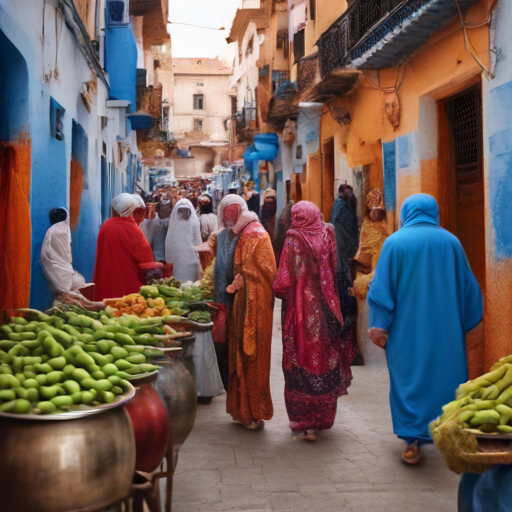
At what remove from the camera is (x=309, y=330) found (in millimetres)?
5012

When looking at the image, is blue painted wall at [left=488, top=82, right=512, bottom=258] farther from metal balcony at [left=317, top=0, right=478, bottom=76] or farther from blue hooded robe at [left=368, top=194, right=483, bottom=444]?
blue hooded robe at [left=368, top=194, right=483, bottom=444]

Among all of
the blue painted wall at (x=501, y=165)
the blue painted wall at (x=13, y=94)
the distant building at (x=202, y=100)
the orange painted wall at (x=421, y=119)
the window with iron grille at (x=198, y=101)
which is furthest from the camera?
the window with iron grille at (x=198, y=101)

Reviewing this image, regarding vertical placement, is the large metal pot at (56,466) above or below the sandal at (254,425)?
above

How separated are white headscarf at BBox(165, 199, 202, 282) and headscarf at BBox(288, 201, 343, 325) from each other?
4.13 meters

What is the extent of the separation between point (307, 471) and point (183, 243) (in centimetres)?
519

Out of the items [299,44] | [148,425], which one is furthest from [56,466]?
[299,44]

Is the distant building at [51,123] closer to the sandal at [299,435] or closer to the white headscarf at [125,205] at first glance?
the white headscarf at [125,205]

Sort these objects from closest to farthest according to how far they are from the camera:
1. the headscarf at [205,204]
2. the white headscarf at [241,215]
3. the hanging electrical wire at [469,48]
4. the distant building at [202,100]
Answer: the white headscarf at [241,215]
the hanging electrical wire at [469,48]
the headscarf at [205,204]
the distant building at [202,100]

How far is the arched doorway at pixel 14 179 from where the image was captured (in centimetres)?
503

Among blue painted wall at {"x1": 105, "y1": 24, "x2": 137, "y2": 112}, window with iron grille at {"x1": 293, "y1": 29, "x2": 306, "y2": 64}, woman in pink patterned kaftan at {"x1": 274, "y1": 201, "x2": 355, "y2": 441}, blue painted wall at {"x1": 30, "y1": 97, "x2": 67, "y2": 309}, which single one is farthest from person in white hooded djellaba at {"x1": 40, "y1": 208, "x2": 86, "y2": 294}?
window with iron grille at {"x1": 293, "y1": 29, "x2": 306, "y2": 64}

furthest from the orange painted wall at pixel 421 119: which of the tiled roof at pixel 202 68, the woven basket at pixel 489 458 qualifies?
the tiled roof at pixel 202 68

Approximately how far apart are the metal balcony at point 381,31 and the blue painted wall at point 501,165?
1.16 m

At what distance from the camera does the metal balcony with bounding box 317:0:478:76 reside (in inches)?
278

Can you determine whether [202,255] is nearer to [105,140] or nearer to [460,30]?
[105,140]
